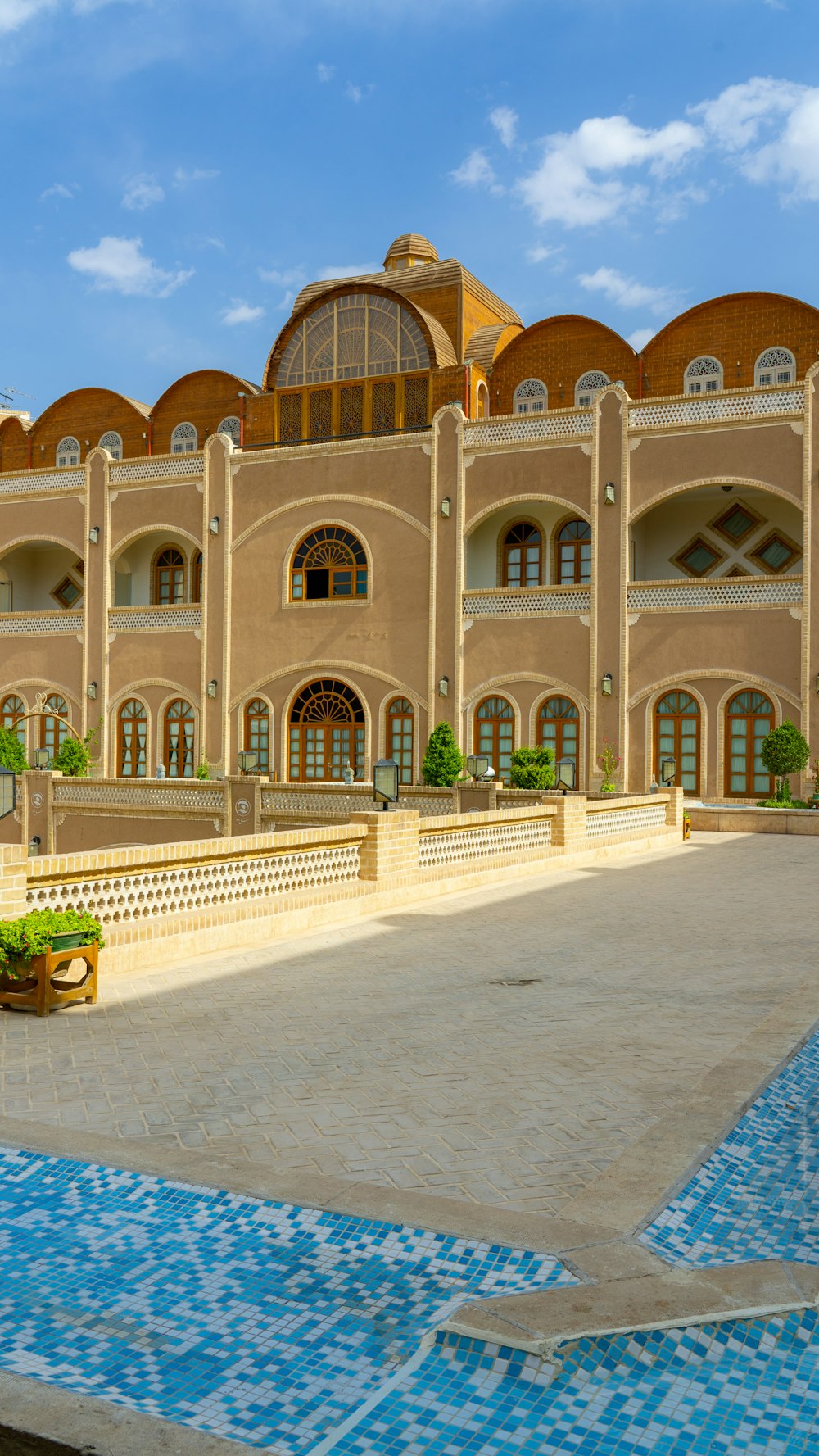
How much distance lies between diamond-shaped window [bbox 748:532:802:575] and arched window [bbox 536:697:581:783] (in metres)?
5.34

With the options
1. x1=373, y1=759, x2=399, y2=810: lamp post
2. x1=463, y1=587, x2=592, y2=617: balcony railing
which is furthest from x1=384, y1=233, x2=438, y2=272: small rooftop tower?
x1=373, y1=759, x2=399, y2=810: lamp post

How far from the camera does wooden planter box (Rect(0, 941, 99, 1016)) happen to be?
7.08 metres

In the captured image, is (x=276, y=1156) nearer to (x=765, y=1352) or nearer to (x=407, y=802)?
(x=765, y=1352)

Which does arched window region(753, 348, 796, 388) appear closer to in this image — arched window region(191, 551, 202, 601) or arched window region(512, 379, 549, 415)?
arched window region(512, 379, 549, 415)

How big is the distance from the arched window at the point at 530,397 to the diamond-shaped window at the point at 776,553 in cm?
669

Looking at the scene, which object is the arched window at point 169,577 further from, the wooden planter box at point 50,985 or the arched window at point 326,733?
the wooden planter box at point 50,985

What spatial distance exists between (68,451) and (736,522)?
2023 cm

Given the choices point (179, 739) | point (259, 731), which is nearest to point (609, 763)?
point (259, 731)

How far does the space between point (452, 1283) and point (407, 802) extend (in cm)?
1958

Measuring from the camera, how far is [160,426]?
33469 millimetres

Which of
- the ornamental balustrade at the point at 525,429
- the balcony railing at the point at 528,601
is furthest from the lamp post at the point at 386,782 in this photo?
the ornamental balustrade at the point at 525,429

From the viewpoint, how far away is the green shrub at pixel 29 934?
6.99 meters

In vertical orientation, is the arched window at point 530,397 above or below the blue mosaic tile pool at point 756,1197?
above

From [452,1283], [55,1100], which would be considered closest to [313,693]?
[55,1100]
